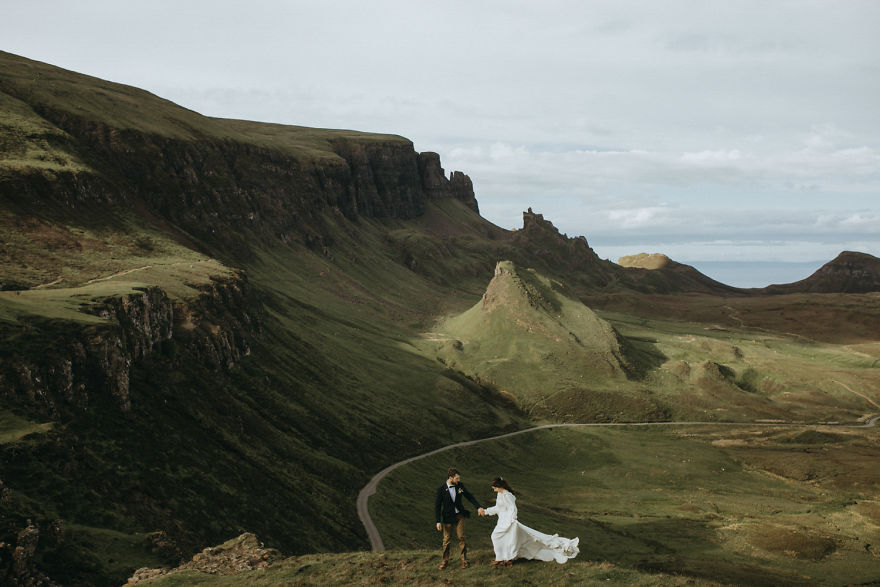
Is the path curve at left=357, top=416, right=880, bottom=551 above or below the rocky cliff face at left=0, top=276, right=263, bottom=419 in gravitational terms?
below

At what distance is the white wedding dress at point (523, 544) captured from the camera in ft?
106

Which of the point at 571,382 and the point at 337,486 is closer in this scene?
the point at 337,486

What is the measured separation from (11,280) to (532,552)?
92782mm

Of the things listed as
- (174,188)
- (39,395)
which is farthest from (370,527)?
(174,188)

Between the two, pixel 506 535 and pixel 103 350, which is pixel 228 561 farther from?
pixel 103 350

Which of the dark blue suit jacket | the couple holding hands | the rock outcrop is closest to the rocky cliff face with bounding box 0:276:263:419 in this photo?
the rock outcrop

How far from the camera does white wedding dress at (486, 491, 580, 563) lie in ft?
106

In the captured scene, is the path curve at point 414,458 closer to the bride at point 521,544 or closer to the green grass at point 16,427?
the green grass at point 16,427

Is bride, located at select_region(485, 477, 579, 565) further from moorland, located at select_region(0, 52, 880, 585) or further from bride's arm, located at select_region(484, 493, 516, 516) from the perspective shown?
moorland, located at select_region(0, 52, 880, 585)

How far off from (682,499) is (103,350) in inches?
3679

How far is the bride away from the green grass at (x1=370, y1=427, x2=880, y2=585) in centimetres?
3329

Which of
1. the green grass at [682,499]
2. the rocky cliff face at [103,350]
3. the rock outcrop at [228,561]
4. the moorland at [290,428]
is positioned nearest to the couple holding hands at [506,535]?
the moorland at [290,428]

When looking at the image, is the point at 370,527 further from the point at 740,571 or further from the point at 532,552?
the point at 532,552

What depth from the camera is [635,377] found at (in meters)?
193
